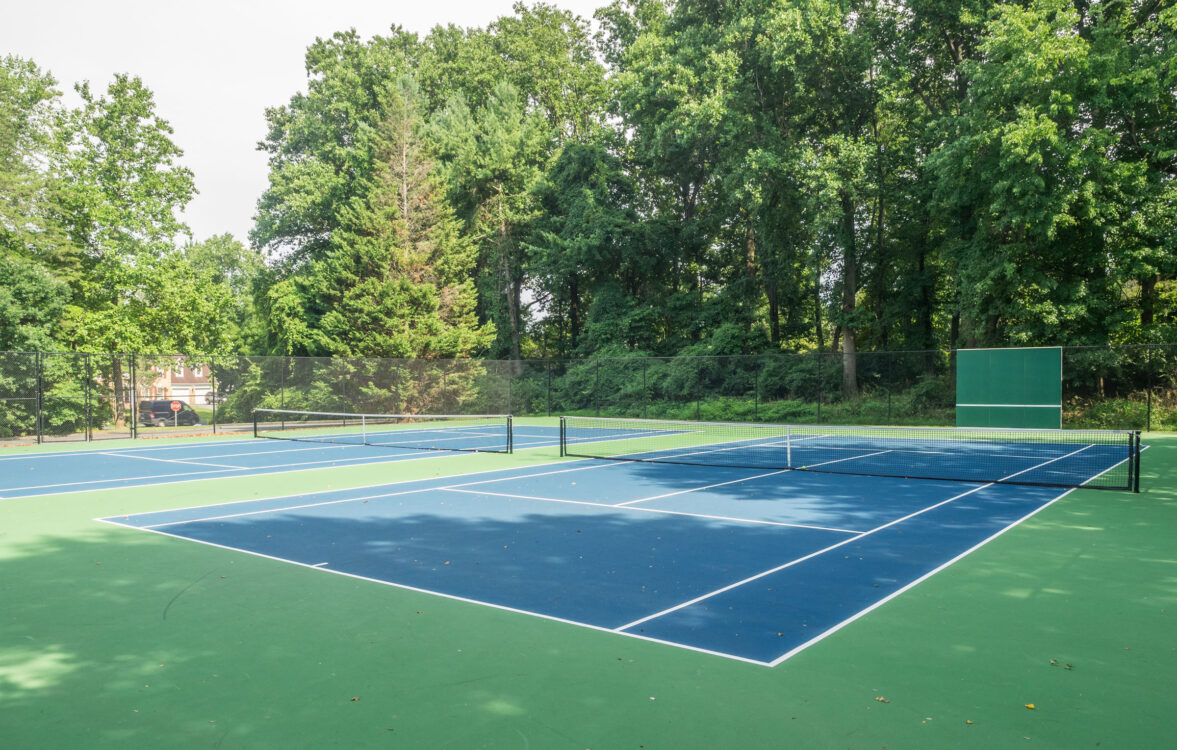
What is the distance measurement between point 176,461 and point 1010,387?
22328mm

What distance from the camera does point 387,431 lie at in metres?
29.3

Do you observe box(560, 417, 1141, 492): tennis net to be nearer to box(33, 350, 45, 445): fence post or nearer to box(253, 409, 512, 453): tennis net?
box(253, 409, 512, 453): tennis net

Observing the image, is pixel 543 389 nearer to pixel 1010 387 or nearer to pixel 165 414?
pixel 165 414

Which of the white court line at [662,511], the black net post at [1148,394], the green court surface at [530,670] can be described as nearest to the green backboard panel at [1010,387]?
the black net post at [1148,394]

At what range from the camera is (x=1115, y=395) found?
24.3 meters

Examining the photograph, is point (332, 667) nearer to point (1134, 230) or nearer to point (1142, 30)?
point (1134, 230)

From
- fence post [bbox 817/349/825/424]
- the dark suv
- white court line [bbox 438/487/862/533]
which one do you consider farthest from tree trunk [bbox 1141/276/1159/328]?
the dark suv

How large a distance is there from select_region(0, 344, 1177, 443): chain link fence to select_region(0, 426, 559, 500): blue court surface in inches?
192

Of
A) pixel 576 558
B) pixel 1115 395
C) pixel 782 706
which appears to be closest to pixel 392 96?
pixel 1115 395

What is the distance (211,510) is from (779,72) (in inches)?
1138

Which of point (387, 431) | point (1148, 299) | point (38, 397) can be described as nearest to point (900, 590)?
point (387, 431)

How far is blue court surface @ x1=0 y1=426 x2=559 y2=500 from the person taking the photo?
46.3ft

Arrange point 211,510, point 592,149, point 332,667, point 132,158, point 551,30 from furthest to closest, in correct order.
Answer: point 551,30 < point 592,149 < point 132,158 < point 211,510 < point 332,667

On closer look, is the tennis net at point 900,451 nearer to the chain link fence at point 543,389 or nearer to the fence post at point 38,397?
the chain link fence at point 543,389
